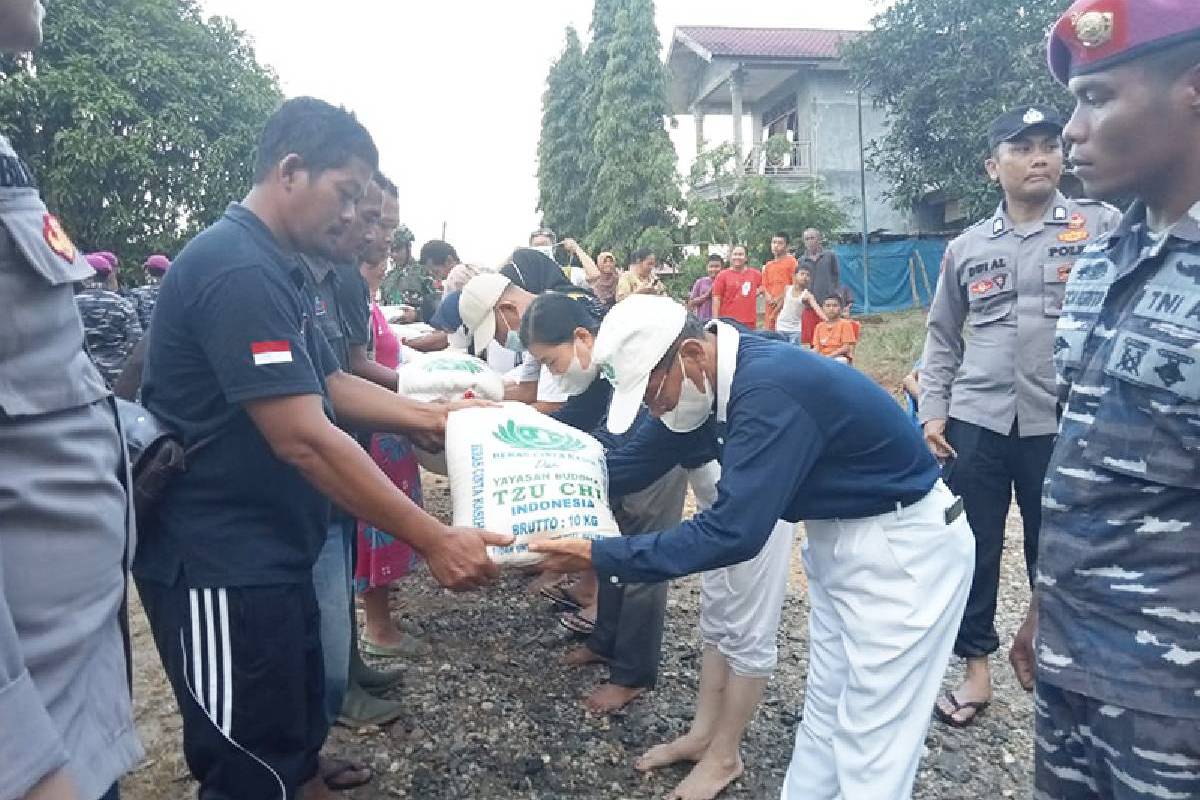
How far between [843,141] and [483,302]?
18.7 m

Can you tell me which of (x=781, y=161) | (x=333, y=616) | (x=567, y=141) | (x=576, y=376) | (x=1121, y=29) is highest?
(x=567, y=141)

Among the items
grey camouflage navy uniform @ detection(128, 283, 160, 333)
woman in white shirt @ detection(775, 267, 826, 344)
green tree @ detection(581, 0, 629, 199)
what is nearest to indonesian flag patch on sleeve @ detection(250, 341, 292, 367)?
grey camouflage navy uniform @ detection(128, 283, 160, 333)

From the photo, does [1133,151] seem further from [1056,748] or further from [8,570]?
[8,570]

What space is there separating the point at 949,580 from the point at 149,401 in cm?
193

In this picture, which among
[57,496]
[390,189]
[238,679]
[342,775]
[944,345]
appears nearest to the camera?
[57,496]

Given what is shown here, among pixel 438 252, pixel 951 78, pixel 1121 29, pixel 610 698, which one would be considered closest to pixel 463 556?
pixel 610 698

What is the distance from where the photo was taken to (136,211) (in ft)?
45.4

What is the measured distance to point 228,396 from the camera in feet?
5.62

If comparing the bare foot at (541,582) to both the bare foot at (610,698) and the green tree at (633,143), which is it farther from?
the green tree at (633,143)

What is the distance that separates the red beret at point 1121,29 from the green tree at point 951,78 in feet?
40.7

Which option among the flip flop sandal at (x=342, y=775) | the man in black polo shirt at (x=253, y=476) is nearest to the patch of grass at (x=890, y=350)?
the flip flop sandal at (x=342, y=775)

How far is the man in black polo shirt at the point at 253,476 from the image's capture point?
174cm

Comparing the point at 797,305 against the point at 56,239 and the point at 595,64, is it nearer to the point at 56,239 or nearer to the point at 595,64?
the point at 56,239

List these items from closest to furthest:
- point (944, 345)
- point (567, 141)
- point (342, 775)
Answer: point (342, 775)
point (944, 345)
point (567, 141)
